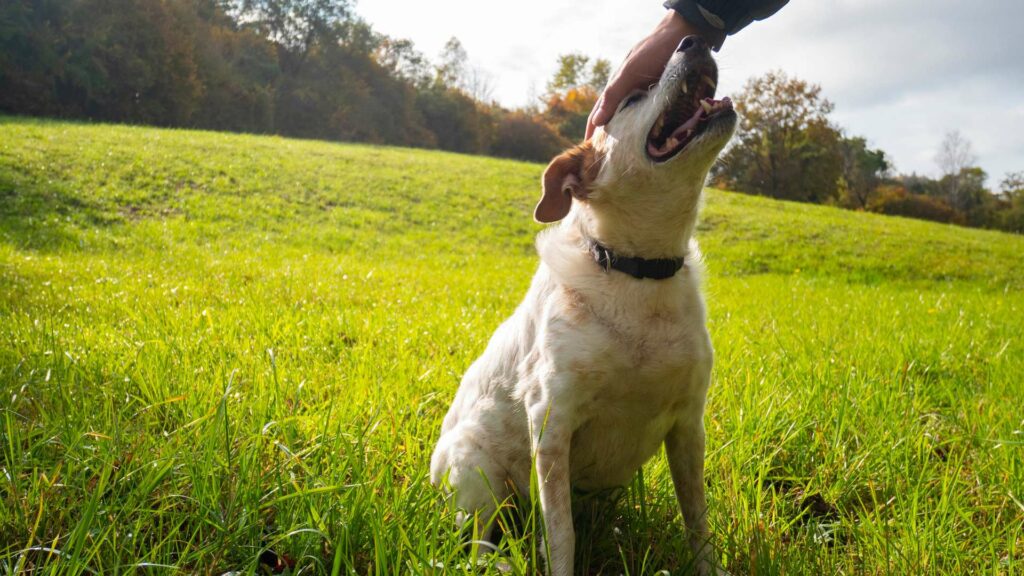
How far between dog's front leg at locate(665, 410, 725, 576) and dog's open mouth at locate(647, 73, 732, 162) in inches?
39.0

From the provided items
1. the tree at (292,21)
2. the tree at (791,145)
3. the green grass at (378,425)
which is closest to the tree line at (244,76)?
the tree at (292,21)

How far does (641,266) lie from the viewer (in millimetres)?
2434

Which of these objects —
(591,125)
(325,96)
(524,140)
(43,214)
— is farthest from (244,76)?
(591,125)

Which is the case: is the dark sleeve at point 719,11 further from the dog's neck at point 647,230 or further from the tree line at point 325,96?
the tree line at point 325,96

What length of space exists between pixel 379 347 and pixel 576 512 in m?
2.34

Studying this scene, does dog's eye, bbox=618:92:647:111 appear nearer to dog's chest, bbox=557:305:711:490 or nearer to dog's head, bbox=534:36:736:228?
dog's head, bbox=534:36:736:228

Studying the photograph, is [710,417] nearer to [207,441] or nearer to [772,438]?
[772,438]

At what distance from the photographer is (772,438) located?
309 centimetres

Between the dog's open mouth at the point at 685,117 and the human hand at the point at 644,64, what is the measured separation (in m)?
0.28

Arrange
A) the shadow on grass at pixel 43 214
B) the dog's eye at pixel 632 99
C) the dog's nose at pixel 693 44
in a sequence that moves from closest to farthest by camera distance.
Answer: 1. the dog's nose at pixel 693 44
2. the dog's eye at pixel 632 99
3. the shadow on grass at pixel 43 214

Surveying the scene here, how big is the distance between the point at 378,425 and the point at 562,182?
1.34m

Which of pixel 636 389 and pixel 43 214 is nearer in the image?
pixel 636 389

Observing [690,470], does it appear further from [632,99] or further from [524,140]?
[524,140]

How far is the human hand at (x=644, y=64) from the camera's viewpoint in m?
2.87
